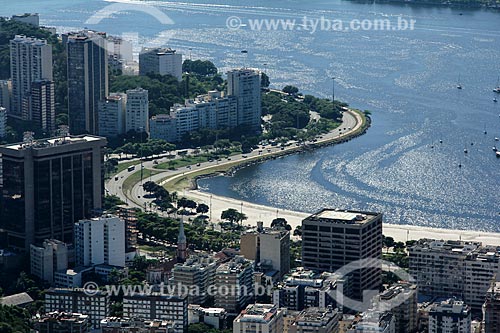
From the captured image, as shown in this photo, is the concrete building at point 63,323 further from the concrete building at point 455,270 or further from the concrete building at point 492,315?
the concrete building at point 455,270

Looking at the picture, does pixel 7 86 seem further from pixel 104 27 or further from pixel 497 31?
pixel 497 31

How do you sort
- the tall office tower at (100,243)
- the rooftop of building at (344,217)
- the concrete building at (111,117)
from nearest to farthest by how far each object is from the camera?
the rooftop of building at (344,217) < the tall office tower at (100,243) < the concrete building at (111,117)

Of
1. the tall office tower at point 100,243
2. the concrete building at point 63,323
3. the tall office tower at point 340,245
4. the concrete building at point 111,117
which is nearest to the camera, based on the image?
the concrete building at point 63,323

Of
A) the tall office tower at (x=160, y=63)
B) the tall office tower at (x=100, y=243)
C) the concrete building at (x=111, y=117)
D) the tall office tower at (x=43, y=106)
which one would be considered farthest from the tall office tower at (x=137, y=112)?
the tall office tower at (x=100, y=243)

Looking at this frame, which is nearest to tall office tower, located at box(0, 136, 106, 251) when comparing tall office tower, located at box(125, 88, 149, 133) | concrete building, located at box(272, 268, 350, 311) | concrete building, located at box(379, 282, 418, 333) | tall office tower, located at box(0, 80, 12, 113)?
concrete building, located at box(272, 268, 350, 311)

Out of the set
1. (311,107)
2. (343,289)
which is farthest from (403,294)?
(311,107)

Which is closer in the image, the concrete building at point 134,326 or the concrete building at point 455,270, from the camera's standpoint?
the concrete building at point 134,326

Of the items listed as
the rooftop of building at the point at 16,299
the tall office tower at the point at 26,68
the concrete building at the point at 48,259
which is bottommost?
the rooftop of building at the point at 16,299
